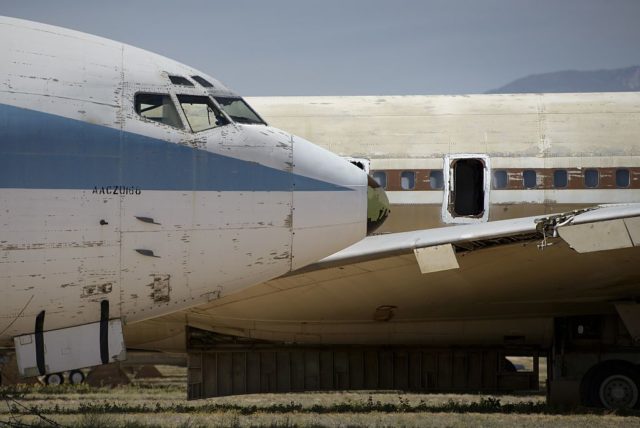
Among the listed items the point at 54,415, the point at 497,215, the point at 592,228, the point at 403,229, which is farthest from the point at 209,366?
the point at 592,228

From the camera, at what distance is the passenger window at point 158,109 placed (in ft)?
32.1

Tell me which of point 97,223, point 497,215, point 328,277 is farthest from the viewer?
point 497,215

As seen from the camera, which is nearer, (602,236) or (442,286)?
(602,236)

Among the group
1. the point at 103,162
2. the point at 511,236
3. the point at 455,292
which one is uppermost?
the point at 103,162

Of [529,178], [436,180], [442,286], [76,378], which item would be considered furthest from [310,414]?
[76,378]

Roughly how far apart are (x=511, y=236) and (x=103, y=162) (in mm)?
6135

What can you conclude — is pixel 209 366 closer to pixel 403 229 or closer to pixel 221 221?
pixel 403 229

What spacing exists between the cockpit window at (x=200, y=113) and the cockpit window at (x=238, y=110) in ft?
0.45

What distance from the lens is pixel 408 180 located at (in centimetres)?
1573

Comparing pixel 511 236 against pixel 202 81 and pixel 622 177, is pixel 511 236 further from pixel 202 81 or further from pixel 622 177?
pixel 202 81

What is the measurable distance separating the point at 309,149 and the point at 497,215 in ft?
18.9

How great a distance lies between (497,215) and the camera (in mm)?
15484

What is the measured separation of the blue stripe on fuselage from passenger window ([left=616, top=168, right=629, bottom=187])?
7.46 meters

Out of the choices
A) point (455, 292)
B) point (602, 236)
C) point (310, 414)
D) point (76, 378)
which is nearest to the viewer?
point (602, 236)
